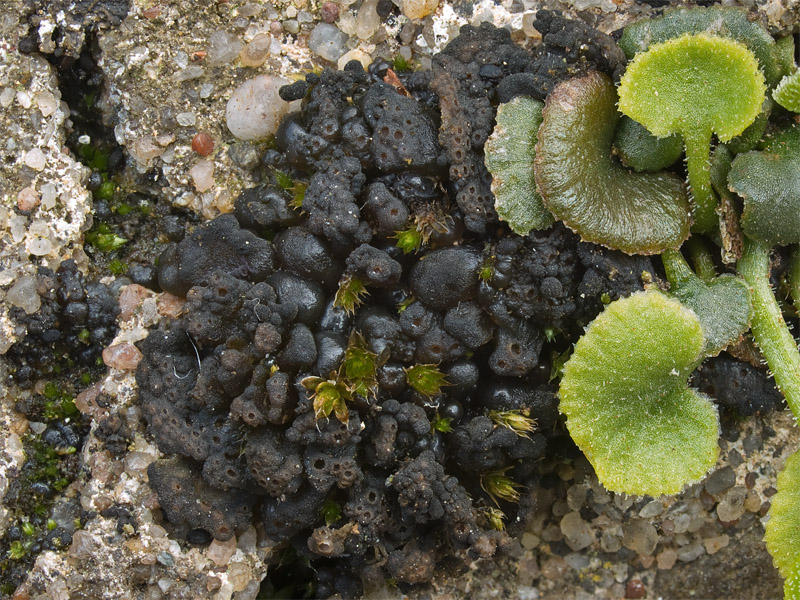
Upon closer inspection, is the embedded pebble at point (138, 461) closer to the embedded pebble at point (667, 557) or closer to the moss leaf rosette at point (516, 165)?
the moss leaf rosette at point (516, 165)

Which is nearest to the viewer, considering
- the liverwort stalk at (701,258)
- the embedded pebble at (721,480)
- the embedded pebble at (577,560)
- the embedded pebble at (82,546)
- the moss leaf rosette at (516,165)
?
the moss leaf rosette at (516,165)

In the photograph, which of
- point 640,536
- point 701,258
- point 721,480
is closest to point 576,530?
point 640,536

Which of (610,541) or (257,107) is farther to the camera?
(610,541)

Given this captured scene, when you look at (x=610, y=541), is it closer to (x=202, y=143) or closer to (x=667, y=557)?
(x=667, y=557)

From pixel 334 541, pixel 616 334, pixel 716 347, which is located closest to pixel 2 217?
pixel 334 541

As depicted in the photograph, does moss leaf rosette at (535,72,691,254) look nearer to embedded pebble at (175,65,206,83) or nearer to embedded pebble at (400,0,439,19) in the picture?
embedded pebble at (400,0,439,19)

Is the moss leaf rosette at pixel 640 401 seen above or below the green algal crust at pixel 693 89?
below

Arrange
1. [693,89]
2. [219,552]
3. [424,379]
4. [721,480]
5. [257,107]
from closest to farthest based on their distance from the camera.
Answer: [693,89] → [424,379] → [219,552] → [257,107] → [721,480]

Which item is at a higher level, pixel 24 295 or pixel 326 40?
pixel 326 40

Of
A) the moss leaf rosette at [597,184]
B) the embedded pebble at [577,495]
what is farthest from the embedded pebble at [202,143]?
the embedded pebble at [577,495]
